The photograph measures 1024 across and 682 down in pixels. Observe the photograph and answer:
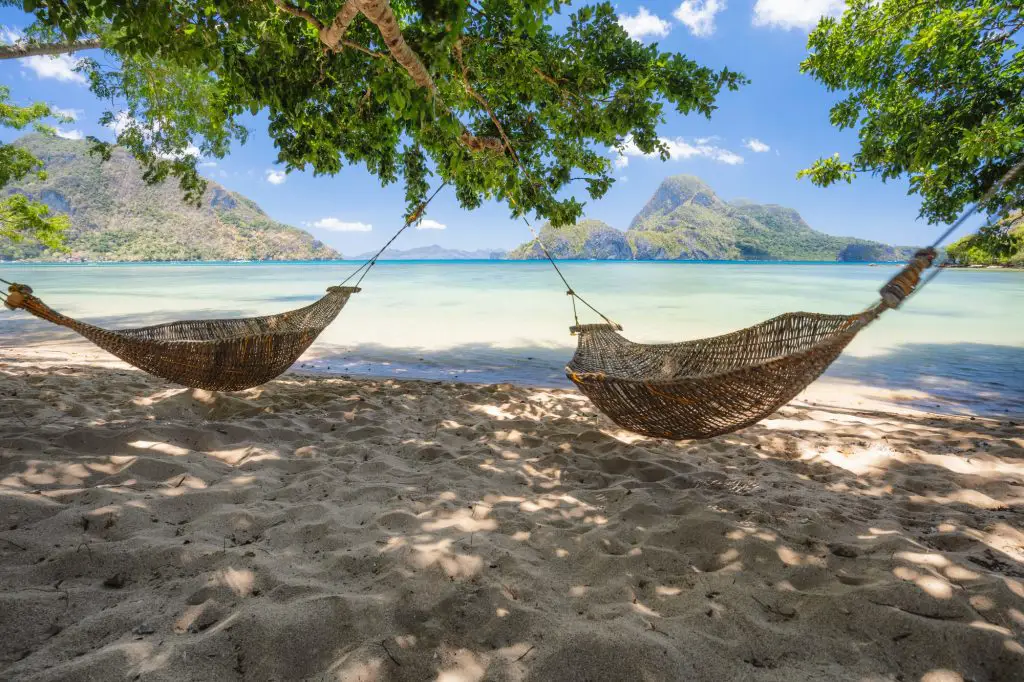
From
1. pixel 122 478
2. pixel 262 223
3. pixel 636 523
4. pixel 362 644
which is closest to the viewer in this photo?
pixel 362 644

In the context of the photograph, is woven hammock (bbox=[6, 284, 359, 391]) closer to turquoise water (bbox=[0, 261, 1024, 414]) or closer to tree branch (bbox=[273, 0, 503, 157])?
A: tree branch (bbox=[273, 0, 503, 157])

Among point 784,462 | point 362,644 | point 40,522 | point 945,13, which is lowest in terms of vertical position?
point 784,462

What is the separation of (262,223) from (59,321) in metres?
111

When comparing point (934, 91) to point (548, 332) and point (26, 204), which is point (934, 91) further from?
point (26, 204)

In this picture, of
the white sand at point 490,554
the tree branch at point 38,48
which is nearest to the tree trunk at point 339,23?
the white sand at point 490,554

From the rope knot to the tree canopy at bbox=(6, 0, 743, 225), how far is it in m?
2.16

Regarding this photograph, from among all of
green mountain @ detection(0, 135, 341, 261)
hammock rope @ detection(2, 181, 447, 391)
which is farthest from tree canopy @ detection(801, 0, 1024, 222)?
green mountain @ detection(0, 135, 341, 261)

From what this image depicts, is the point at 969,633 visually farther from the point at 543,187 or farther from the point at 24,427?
the point at 543,187

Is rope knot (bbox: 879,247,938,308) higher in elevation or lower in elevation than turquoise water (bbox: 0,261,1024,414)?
higher

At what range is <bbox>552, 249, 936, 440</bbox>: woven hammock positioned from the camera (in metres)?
1.75

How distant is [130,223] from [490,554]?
98161mm

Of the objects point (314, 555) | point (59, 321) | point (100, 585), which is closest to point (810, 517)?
point (314, 555)

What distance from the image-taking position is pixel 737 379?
1.80 m

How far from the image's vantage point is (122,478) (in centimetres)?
195
